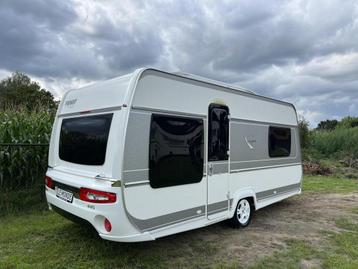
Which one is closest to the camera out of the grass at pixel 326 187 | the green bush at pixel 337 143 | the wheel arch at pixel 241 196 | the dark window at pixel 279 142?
the wheel arch at pixel 241 196

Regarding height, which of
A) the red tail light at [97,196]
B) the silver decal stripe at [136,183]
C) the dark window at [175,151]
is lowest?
the red tail light at [97,196]

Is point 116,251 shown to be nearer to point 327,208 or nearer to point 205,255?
point 205,255

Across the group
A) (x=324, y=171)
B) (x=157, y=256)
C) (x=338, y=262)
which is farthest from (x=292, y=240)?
(x=324, y=171)

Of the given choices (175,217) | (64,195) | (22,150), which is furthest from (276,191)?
(22,150)

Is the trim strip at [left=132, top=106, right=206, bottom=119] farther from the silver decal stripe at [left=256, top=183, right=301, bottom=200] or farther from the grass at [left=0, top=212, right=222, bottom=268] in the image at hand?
the silver decal stripe at [left=256, top=183, right=301, bottom=200]

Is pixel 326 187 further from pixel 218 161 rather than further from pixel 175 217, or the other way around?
pixel 175 217

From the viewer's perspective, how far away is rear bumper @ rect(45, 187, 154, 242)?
3.24 m

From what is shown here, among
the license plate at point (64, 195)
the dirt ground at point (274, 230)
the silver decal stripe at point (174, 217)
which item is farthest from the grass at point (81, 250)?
the license plate at point (64, 195)

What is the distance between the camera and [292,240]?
15.3 ft

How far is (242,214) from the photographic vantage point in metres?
5.27

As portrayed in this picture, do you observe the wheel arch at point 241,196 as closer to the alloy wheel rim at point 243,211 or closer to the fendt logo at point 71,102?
the alloy wheel rim at point 243,211

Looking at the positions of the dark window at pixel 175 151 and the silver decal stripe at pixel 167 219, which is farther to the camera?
the dark window at pixel 175 151

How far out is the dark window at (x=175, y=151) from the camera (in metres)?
A: 3.64

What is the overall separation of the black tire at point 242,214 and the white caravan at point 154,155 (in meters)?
0.02
